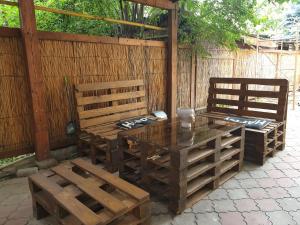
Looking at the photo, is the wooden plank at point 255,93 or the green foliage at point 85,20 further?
the green foliage at point 85,20

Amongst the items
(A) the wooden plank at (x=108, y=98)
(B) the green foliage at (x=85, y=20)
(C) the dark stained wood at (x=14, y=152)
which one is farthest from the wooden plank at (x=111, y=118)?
(B) the green foliage at (x=85, y=20)

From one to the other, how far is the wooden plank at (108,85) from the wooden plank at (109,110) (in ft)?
1.09

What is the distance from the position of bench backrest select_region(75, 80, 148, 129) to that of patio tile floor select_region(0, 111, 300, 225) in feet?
3.99

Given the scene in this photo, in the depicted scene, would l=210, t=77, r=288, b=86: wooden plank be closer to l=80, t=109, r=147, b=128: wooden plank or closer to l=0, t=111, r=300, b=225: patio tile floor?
l=0, t=111, r=300, b=225: patio tile floor

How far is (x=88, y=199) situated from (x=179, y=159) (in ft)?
2.82

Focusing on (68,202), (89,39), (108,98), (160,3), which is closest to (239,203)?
(68,202)

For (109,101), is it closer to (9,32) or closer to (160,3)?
(9,32)

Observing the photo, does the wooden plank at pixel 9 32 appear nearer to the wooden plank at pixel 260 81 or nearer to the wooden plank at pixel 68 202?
the wooden plank at pixel 68 202

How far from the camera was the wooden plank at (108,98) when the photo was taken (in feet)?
11.7

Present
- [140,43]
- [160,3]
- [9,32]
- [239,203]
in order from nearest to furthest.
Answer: [239,203]
[9,32]
[160,3]
[140,43]

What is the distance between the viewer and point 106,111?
12.5ft

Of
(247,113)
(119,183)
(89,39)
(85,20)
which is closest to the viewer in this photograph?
(119,183)

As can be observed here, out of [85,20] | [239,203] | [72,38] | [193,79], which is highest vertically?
[85,20]

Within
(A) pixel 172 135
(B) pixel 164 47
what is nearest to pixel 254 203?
(A) pixel 172 135
